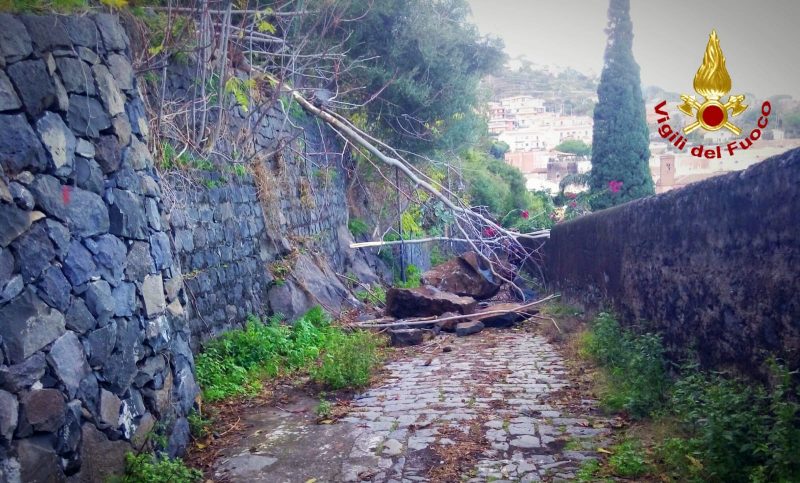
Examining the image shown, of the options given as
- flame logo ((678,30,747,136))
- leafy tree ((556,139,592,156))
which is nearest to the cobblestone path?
flame logo ((678,30,747,136))

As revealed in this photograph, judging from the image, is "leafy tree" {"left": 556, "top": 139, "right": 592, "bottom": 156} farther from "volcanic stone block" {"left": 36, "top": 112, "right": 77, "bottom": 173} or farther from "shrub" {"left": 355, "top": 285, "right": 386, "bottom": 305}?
"volcanic stone block" {"left": 36, "top": 112, "right": 77, "bottom": 173}

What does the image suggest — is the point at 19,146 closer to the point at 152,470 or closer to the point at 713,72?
the point at 152,470

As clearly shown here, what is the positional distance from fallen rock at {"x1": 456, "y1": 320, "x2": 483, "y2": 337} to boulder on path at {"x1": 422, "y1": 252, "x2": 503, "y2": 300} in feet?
9.67

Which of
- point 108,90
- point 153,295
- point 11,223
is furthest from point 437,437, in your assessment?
point 108,90

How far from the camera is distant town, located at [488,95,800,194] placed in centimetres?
719

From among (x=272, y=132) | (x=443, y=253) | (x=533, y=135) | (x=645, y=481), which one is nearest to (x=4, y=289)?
(x=645, y=481)

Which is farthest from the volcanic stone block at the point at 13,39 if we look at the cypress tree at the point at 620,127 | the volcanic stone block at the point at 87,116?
the cypress tree at the point at 620,127

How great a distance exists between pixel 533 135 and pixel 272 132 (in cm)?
4539

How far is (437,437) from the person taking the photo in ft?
15.5

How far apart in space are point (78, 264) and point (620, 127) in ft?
54.9

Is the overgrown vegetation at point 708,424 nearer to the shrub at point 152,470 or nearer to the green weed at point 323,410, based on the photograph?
the green weed at point 323,410

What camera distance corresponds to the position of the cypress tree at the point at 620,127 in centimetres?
1766

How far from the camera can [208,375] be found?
599 centimetres

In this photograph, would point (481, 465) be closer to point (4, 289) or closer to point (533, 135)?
point (4, 289)
